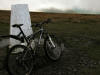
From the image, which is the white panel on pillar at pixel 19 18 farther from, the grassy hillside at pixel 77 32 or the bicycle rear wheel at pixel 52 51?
the grassy hillside at pixel 77 32

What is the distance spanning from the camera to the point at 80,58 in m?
8.66

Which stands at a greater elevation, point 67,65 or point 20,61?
point 20,61

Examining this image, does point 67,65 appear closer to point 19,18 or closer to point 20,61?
point 20,61

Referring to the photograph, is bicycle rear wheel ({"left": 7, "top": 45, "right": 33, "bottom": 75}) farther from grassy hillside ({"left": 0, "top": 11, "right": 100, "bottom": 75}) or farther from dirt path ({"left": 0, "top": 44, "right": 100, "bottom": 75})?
grassy hillside ({"left": 0, "top": 11, "right": 100, "bottom": 75})

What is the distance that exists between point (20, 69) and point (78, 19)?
14058 millimetres

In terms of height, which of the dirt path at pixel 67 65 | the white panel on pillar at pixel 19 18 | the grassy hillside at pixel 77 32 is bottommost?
the dirt path at pixel 67 65

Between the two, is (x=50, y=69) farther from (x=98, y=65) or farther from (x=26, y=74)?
(x=98, y=65)

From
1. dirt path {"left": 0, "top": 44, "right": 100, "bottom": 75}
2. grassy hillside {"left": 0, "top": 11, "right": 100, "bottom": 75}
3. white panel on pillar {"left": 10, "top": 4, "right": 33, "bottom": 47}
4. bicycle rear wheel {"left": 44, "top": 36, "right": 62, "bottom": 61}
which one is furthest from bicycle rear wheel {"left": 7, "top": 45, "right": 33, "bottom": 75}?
white panel on pillar {"left": 10, "top": 4, "right": 33, "bottom": 47}

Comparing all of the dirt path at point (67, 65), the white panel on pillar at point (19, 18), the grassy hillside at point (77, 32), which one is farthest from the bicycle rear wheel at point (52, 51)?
the white panel on pillar at point (19, 18)

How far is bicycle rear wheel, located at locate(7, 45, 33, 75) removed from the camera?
21.1 ft

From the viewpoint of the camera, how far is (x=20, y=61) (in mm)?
6578

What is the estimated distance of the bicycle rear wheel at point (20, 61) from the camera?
6445 mm

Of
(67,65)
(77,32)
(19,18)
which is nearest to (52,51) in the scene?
(67,65)

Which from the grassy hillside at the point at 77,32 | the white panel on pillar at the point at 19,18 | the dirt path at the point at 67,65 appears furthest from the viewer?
the grassy hillside at the point at 77,32
